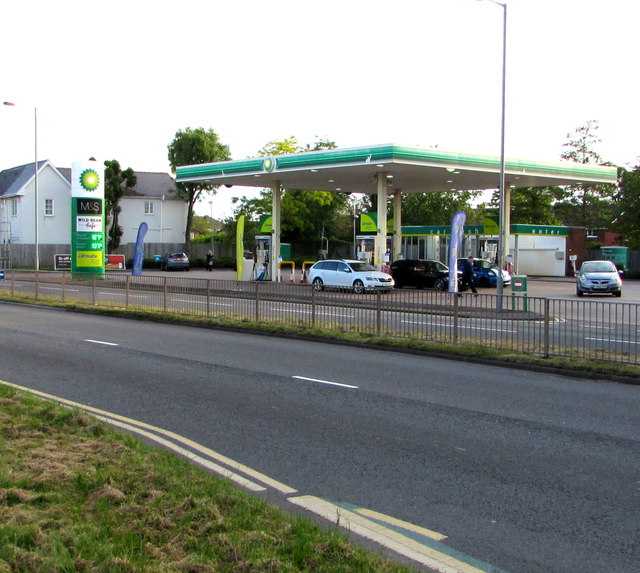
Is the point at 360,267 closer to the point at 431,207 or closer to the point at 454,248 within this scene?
the point at 454,248

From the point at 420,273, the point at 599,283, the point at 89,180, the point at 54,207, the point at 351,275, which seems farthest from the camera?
the point at 54,207

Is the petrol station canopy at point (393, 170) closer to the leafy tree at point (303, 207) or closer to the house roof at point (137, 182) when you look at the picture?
the leafy tree at point (303, 207)

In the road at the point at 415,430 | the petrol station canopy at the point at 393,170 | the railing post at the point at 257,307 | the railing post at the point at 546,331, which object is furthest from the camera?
the petrol station canopy at the point at 393,170

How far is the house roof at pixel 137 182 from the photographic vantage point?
207 feet

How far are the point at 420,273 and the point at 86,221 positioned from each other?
16957mm

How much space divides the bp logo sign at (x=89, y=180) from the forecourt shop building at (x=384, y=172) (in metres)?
4.94

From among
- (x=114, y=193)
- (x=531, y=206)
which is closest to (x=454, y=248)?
(x=531, y=206)

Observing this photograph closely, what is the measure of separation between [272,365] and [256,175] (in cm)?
2702

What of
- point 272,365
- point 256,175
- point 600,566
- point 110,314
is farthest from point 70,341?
point 256,175

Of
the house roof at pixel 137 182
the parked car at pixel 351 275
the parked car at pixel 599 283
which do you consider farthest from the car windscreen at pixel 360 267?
the house roof at pixel 137 182

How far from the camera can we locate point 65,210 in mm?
64750

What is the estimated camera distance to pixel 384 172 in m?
35.6

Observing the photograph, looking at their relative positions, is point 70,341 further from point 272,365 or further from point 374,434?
point 374,434

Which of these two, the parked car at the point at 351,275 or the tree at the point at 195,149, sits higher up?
the tree at the point at 195,149
